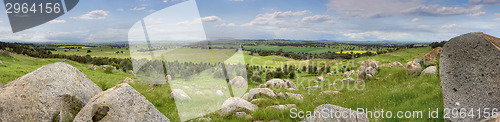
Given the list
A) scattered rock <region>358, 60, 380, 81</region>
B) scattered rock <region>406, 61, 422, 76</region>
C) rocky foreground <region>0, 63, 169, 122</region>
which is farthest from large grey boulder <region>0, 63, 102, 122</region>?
scattered rock <region>358, 60, 380, 81</region>

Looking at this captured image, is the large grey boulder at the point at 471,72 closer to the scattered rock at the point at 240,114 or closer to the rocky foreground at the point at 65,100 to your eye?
the scattered rock at the point at 240,114

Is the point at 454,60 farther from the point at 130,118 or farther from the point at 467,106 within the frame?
the point at 130,118

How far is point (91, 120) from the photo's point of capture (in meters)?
5.96

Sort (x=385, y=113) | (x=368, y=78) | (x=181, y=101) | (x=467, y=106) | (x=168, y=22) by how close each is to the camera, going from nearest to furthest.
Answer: (x=168, y=22)
(x=467, y=106)
(x=385, y=113)
(x=181, y=101)
(x=368, y=78)

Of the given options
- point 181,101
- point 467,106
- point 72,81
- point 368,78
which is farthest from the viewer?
point 368,78

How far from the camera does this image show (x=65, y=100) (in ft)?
25.2

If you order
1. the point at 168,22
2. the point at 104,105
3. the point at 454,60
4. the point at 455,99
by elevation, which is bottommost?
the point at 455,99

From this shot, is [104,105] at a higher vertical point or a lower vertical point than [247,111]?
higher

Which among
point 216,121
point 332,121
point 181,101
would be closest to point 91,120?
point 216,121

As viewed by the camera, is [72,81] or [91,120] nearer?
[91,120]

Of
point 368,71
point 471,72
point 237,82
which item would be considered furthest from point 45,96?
point 368,71

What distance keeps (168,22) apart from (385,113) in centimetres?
837

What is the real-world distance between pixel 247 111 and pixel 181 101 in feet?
16.4

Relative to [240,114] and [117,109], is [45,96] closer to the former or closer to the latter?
[117,109]
